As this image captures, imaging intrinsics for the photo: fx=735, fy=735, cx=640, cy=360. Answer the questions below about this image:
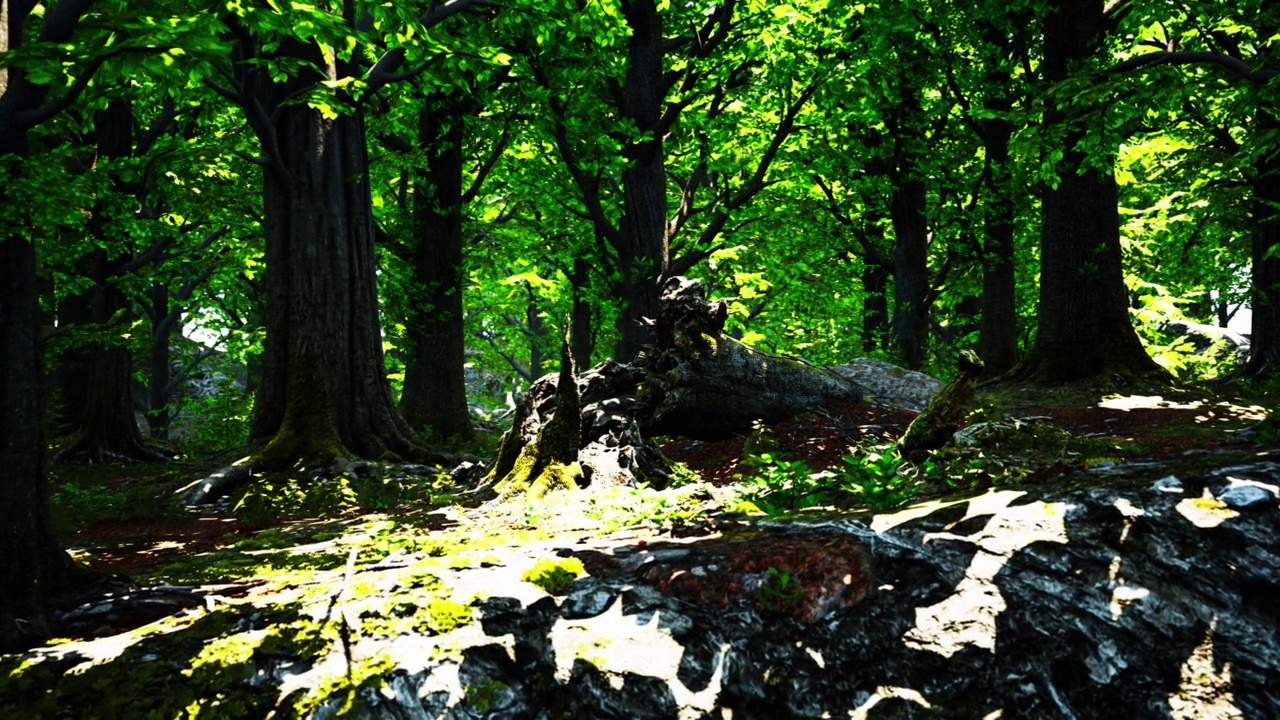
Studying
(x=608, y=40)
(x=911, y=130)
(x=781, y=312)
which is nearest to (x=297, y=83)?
(x=608, y=40)

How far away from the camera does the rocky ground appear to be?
3199mm

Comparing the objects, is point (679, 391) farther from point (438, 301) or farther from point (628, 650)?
point (438, 301)

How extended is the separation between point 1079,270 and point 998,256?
167 inches

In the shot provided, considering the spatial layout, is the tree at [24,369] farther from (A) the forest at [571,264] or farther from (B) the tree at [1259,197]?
(B) the tree at [1259,197]

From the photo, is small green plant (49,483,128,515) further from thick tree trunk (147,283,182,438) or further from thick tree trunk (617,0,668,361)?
thick tree trunk (147,283,182,438)

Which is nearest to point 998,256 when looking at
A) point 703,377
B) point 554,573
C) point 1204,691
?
point 703,377

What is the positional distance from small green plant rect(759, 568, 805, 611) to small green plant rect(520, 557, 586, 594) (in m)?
1.00

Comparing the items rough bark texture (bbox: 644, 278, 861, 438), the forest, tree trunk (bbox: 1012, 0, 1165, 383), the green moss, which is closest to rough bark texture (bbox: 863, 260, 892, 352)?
the forest

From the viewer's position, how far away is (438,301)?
49.9 ft

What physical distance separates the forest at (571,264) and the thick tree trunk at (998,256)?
3.4 inches

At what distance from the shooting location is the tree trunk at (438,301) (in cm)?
1506

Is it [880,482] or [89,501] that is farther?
[89,501]

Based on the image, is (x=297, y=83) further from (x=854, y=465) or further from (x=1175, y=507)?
(x=1175, y=507)

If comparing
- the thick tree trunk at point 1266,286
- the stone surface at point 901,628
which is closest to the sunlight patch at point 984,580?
the stone surface at point 901,628
